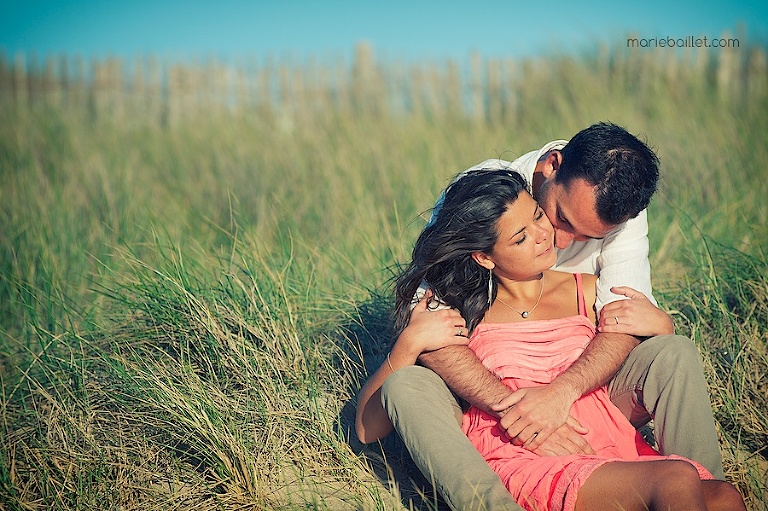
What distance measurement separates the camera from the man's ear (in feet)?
10.6

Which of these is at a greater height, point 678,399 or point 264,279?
point 678,399

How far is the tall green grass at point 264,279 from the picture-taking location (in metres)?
3.04

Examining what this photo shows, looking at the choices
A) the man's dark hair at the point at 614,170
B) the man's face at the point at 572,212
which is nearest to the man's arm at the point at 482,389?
the man's face at the point at 572,212

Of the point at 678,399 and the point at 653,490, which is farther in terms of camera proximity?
the point at 678,399

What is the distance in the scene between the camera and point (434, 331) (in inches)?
111

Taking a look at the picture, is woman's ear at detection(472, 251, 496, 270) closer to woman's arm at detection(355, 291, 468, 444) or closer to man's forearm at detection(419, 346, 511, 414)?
woman's arm at detection(355, 291, 468, 444)

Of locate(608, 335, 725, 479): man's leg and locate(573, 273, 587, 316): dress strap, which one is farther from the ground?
locate(573, 273, 587, 316): dress strap

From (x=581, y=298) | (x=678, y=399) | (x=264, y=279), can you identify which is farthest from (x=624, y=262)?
(x=264, y=279)

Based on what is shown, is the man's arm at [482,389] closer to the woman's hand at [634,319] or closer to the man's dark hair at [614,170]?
the woman's hand at [634,319]

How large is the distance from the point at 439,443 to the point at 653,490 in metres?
0.68

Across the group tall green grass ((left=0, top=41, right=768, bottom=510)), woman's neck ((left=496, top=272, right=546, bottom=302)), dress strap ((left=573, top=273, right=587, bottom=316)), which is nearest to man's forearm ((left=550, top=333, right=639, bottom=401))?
dress strap ((left=573, top=273, right=587, bottom=316))

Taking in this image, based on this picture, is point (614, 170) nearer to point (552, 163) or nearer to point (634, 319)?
point (552, 163)

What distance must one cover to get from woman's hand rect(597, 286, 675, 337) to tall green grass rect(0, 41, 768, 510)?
73 cm

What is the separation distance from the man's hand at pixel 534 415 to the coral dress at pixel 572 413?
62mm
